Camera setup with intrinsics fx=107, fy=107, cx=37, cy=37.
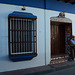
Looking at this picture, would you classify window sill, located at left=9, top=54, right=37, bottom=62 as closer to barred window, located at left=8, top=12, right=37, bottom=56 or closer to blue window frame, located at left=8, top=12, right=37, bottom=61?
blue window frame, located at left=8, top=12, right=37, bottom=61

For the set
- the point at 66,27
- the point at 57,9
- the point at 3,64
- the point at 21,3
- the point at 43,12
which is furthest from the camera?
the point at 66,27

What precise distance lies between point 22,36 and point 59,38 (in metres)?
3.56

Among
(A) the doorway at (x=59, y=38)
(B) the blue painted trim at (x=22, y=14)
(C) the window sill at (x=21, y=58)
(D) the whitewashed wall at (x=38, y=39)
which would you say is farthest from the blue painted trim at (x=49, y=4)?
(C) the window sill at (x=21, y=58)

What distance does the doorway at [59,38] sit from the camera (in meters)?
7.69

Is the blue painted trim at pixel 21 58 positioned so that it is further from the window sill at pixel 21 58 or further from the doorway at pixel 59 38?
the doorway at pixel 59 38

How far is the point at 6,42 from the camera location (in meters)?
5.01

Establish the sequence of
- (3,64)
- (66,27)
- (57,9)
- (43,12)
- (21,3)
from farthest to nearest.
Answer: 1. (66,27)
2. (57,9)
3. (43,12)
4. (21,3)
5. (3,64)

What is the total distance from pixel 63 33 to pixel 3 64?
4.98 m

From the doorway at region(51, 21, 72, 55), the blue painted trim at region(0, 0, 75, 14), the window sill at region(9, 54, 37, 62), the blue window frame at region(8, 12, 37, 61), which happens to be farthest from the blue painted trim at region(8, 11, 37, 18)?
the doorway at region(51, 21, 72, 55)

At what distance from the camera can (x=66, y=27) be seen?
7684 mm

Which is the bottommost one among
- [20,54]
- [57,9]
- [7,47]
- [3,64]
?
[3,64]

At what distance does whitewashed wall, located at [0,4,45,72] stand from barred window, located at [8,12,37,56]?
233 mm

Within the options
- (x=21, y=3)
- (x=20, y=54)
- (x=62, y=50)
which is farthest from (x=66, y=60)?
(x=21, y=3)

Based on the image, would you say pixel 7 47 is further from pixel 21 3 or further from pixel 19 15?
pixel 21 3
